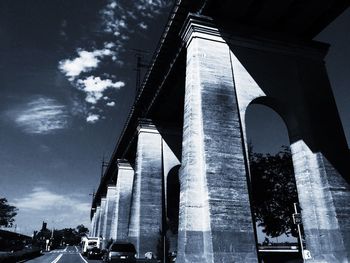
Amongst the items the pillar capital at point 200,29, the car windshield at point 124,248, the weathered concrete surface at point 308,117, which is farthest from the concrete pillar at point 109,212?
the pillar capital at point 200,29

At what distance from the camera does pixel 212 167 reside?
380 inches

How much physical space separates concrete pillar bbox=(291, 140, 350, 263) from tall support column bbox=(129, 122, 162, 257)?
9804 mm

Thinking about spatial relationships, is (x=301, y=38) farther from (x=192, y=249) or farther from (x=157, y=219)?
(x=157, y=219)

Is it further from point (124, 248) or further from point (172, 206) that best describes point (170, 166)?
point (124, 248)

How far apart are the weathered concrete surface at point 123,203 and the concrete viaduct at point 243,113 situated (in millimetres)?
15069

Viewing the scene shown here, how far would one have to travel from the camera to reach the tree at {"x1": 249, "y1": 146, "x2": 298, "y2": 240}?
25.5m

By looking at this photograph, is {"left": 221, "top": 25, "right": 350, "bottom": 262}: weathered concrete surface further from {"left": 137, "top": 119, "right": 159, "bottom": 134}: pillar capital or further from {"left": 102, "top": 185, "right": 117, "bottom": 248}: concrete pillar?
{"left": 102, "top": 185, "right": 117, "bottom": 248}: concrete pillar

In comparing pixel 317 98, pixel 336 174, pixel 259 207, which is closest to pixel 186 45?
pixel 317 98

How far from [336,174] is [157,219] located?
11217 millimetres

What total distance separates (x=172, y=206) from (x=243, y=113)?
13.2m

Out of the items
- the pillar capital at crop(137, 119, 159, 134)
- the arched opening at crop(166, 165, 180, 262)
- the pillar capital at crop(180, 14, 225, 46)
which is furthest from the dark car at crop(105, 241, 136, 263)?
the pillar capital at crop(180, 14, 225, 46)

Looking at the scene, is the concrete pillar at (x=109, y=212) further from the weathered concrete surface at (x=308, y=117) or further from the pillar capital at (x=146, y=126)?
the weathered concrete surface at (x=308, y=117)

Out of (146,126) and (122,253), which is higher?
(146,126)

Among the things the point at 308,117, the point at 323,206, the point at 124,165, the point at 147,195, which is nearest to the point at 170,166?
the point at 147,195
